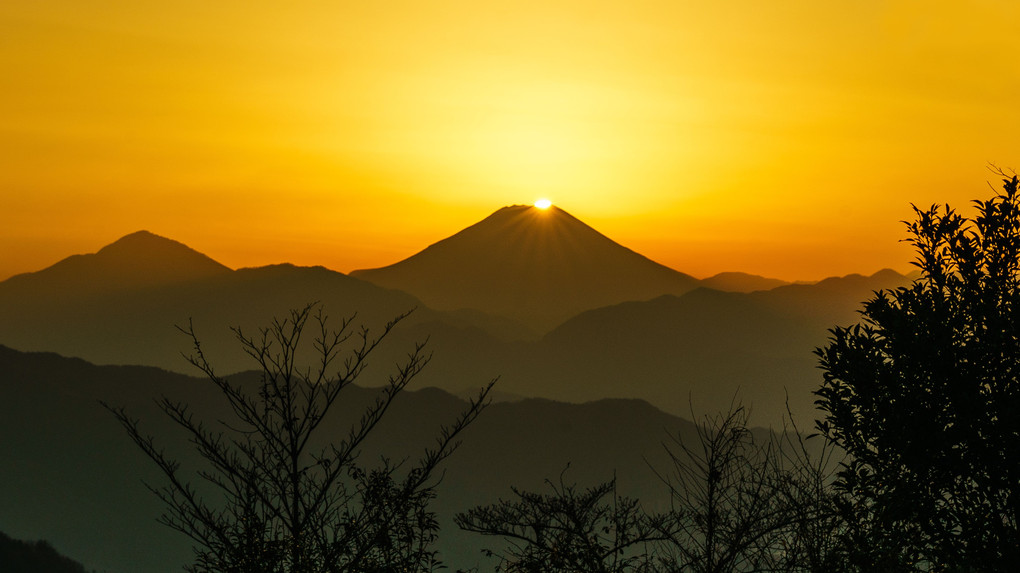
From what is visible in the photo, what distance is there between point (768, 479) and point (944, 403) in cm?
408

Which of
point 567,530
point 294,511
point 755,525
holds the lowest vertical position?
point 567,530

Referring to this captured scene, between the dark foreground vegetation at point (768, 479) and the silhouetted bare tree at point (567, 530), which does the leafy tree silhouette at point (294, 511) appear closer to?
the dark foreground vegetation at point (768, 479)

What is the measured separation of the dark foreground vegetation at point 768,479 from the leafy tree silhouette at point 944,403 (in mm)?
29

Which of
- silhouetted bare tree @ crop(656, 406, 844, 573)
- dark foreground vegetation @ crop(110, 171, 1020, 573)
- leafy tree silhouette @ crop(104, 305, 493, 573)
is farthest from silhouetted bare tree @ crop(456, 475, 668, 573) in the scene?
leafy tree silhouette @ crop(104, 305, 493, 573)

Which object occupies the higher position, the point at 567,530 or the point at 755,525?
the point at 755,525

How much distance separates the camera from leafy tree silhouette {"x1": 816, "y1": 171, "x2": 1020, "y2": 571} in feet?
43.7

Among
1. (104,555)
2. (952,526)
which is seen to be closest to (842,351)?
(952,526)

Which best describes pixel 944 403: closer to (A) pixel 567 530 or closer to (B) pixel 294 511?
(A) pixel 567 530

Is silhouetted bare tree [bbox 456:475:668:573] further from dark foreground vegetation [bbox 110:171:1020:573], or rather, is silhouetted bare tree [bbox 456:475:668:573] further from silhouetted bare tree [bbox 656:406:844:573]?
silhouetted bare tree [bbox 656:406:844:573]

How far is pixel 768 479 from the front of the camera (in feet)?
38.4

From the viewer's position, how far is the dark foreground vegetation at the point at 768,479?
30.0 feet

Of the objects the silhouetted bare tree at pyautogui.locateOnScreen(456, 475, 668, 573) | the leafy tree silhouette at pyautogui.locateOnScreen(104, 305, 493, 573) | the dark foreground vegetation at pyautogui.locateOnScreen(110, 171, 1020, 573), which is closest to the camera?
the leafy tree silhouette at pyautogui.locateOnScreen(104, 305, 493, 573)

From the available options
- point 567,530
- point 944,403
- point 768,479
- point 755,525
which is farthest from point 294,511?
point 944,403

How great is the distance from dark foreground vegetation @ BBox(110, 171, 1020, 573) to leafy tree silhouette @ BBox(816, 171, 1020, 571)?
0.03 m
